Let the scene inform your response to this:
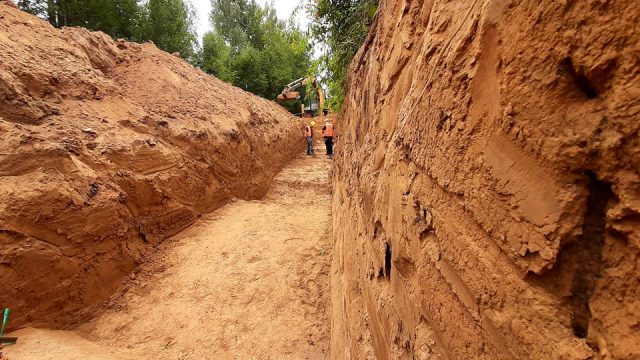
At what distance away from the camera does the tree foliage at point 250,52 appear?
708 inches

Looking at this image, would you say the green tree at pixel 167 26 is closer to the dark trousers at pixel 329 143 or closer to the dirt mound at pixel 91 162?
the dirt mound at pixel 91 162

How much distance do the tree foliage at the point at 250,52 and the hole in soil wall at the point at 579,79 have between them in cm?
1453

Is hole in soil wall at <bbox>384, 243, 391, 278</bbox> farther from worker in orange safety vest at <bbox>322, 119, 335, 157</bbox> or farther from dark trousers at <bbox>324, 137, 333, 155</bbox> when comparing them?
dark trousers at <bbox>324, 137, 333, 155</bbox>

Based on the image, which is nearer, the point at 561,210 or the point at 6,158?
the point at 561,210

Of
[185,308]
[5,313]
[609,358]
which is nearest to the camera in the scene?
[609,358]

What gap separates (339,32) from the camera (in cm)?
487

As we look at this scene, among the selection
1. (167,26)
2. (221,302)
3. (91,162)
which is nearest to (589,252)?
(221,302)

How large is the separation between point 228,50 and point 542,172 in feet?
65.4

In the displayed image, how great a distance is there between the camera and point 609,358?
0.61 meters

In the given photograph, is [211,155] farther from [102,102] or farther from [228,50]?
[228,50]

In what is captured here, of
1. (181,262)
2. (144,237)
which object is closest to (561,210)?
(181,262)

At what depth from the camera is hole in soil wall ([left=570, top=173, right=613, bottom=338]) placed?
0.67 metres

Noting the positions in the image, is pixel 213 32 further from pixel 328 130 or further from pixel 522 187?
pixel 522 187

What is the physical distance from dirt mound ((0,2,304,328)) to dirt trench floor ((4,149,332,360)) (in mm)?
373
